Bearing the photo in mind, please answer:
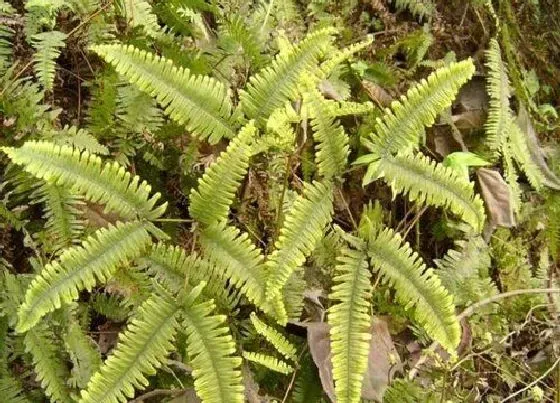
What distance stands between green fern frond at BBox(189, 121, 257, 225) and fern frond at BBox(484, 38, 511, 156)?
1.80 m

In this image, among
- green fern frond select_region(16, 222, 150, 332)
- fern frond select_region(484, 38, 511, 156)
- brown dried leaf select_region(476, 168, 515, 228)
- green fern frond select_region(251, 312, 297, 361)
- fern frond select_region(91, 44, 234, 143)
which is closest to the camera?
green fern frond select_region(16, 222, 150, 332)

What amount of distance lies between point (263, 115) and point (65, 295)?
107cm

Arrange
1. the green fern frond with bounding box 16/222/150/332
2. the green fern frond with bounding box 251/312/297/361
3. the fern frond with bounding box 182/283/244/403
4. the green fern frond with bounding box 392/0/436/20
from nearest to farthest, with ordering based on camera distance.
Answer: the green fern frond with bounding box 16/222/150/332, the fern frond with bounding box 182/283/244/403, the green fern frond with bounding box 251/312/297/361, the green fern frond with bounding box 392/0/436/20

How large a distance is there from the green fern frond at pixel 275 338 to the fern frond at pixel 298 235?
5.1 inches

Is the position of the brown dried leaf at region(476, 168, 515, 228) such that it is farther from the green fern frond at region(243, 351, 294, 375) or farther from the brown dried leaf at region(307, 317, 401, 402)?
the green fern frond at region(243, 351, 294, 375)

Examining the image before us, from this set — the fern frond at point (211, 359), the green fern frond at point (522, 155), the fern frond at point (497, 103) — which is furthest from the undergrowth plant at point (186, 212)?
the green fern frond at point (522, 155)

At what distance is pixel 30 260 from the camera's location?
2629 millimetres

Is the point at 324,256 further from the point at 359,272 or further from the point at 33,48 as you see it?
the point at 33,48

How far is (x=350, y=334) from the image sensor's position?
8.64 feet

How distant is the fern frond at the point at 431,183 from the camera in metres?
2.75

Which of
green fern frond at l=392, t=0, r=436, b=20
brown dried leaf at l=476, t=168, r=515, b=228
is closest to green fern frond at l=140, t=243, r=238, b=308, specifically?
brown dried leaf at l=476, t=168, r=515, b=228

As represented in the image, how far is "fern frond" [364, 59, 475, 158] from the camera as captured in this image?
2.75 meters

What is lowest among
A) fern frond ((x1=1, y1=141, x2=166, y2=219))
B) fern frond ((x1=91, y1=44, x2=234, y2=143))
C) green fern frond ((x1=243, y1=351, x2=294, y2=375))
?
green fern frond ((x1=243, y1=351, x2=294, y2=375))

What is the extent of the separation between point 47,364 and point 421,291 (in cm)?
151
